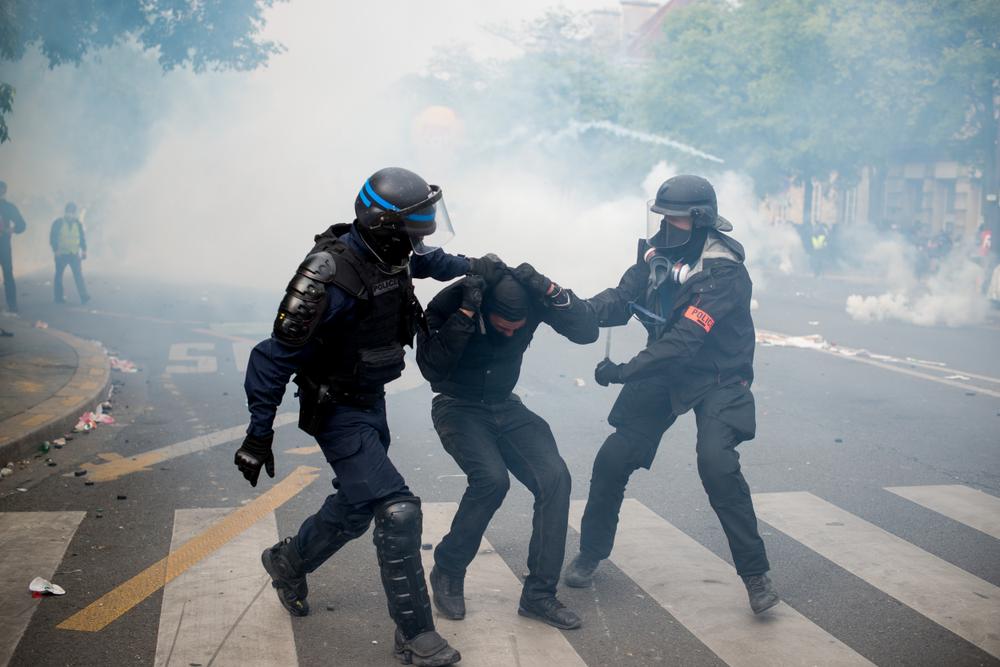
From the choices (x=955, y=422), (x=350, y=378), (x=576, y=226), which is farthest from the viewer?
(x=576, y=226)

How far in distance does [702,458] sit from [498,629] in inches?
45.9

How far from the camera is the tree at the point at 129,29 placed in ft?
39.4

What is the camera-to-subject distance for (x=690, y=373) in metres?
5.18

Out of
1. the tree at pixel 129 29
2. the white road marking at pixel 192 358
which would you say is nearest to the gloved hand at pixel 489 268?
the white road marking at pixel 192 358

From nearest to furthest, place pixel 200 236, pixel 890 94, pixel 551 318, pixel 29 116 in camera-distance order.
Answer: pixel 551 318
pixel 890 94
pixel 29 116
pixel 200 236

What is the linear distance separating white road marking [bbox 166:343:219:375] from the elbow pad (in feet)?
25.7

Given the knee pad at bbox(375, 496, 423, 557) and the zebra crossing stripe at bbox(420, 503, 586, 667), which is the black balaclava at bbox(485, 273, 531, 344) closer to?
the knee pad at bbox(375, 496, 423, 557)

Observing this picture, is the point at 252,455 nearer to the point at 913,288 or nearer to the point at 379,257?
the point at 379,257

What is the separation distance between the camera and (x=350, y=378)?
169 inches

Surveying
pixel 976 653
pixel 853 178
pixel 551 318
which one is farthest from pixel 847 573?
pixel 853 178

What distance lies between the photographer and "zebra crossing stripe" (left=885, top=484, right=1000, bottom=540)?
20.4 feet

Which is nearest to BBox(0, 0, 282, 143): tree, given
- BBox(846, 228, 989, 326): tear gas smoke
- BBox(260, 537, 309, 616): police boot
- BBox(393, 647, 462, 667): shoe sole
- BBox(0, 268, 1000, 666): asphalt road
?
BBox(0, 268, 1000, 666): asphalt road

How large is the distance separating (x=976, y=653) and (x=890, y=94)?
2489 cm

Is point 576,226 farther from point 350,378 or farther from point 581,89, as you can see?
point 350,378
